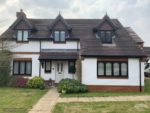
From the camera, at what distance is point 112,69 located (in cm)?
3105

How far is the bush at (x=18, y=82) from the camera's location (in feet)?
111

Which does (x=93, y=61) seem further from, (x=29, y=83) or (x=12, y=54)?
(x=12, y=54)

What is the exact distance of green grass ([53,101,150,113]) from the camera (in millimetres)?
17969

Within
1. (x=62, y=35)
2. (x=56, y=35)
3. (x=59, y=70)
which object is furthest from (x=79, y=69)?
(x=56, y=35)

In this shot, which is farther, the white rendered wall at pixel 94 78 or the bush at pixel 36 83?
the bush at pixel 36 83

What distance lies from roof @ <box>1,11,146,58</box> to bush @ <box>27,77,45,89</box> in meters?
2.98

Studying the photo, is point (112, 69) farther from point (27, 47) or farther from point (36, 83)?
point (27, 47)

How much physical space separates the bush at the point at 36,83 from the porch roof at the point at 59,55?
8.11 ft

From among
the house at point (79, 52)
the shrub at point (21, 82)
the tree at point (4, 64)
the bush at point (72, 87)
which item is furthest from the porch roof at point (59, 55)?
the bush at point (72, 87)

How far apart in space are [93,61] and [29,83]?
24.6 ft

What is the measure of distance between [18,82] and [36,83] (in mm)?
2543

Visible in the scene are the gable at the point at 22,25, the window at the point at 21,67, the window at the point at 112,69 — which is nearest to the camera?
the window at the point at 112,69

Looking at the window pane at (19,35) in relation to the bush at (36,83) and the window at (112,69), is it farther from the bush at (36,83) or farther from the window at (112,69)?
the window at (112,69)

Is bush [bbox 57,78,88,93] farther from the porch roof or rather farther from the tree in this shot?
the tree
